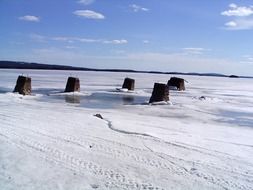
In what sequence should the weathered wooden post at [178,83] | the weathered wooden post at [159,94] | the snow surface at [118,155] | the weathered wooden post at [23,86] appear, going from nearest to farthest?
the snow surface at [118,155]
the weathered wooden post at [159,94]
the weathered wooden post at [23,86]
the weathered wooden post at [178,83]

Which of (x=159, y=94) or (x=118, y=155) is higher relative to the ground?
(x=159, y=94)

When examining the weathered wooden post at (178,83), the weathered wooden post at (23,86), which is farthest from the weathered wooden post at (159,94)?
the weathered wooden post at (178,83)

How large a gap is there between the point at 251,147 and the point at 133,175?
368 cm

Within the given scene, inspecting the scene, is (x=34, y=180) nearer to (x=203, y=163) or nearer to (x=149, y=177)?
(x=149, y=177)

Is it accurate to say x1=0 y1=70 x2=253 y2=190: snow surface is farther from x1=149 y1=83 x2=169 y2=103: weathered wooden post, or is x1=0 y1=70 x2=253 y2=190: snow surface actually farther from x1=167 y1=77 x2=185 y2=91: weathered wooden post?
x1=167 y1=77 x2=185 y2=91: weathered wooden post

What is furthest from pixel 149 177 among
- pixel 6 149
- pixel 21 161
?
pixel 6 149

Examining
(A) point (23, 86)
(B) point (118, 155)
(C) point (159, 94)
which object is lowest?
(B) point (118, 155)

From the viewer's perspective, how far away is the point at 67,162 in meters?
6.18

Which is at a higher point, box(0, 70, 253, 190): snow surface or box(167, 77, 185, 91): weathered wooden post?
box(167, 77, 185, 91): weathered wooden post

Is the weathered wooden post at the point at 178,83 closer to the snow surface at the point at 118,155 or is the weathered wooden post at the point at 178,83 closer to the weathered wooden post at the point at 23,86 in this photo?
the weathered wooden post at the point at 23,86

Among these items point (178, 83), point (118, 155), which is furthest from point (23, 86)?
point (178, 83)

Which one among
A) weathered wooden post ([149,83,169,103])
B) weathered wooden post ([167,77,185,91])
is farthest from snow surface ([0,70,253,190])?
weathered wooden post ([167,77,185,91])

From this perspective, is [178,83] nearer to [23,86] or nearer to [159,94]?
[159,94]

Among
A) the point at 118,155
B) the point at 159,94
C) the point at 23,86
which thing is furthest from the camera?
the point at 23,86
